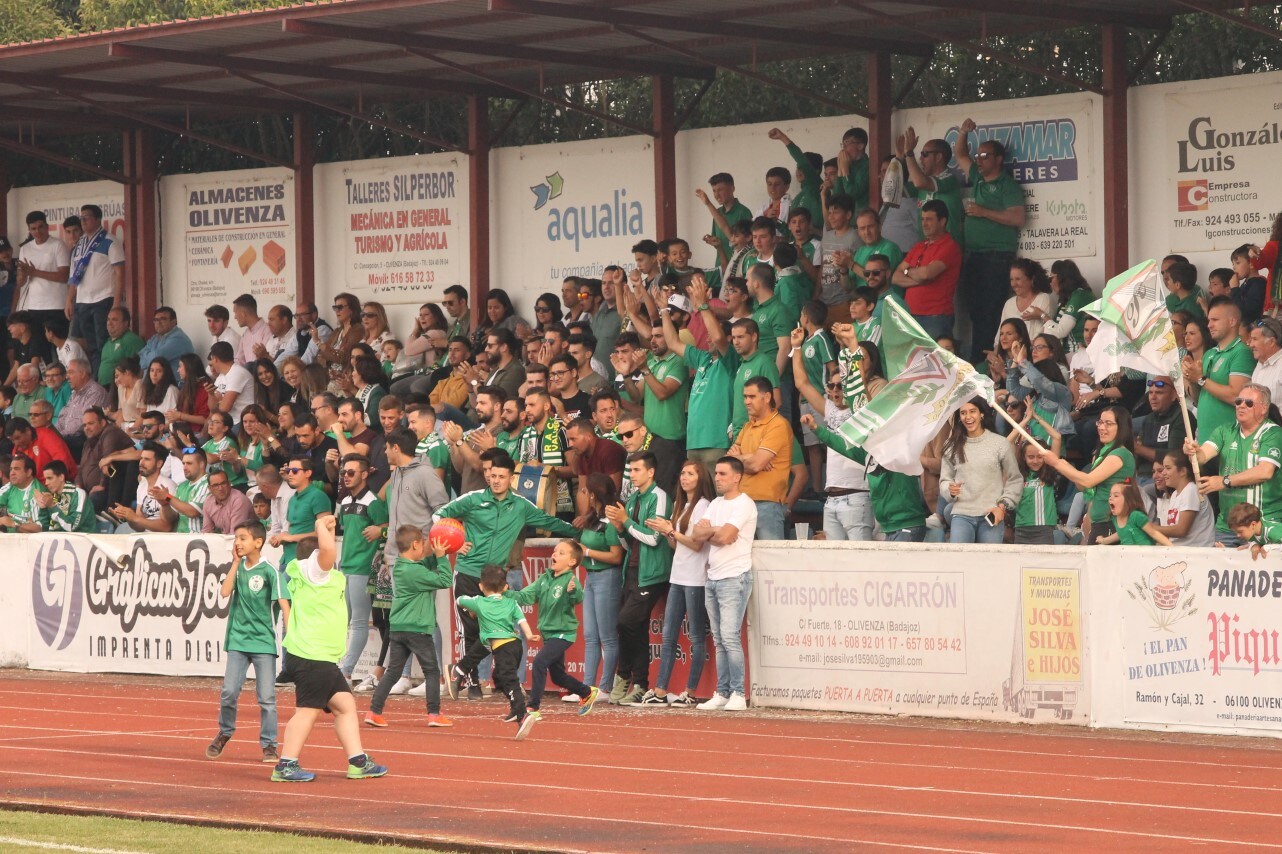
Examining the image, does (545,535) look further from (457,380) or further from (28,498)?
(28,498)

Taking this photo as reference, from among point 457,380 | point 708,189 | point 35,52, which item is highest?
point 35,52

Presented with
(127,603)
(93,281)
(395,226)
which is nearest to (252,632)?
(127,603)

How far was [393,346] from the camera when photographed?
23.2 metres

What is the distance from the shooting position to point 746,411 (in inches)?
699

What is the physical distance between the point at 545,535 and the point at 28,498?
7017 mm

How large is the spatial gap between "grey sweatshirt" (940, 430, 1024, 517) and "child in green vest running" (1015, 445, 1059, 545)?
0.14 m

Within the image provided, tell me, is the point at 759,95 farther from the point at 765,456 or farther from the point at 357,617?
the point at 357,617

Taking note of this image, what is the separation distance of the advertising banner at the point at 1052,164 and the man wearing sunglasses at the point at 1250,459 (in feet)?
15.5

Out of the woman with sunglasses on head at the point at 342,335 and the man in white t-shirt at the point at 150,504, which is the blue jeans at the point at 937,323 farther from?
the man in white t-shirt at the point at 150,504

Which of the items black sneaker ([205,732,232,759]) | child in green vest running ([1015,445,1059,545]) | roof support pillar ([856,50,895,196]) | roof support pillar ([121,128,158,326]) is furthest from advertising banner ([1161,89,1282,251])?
roof support pillar ([121,128,158,326])

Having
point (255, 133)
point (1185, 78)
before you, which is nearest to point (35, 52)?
point (255, 133)

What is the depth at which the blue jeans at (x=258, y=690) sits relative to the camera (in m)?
→ 13.9

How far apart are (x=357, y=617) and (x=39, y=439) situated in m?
6.80

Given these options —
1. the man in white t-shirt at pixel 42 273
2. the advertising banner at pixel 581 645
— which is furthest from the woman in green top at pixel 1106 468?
the man in white t-shirt at pixel 42 273
